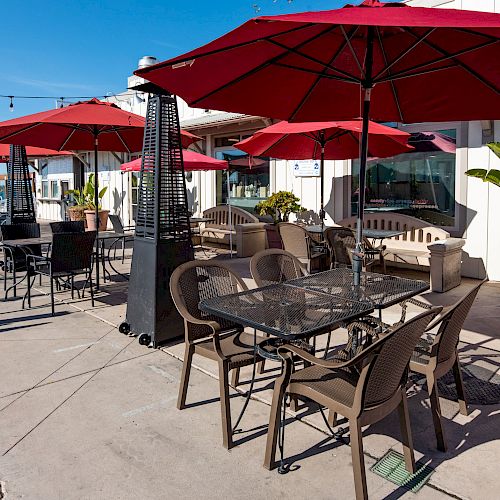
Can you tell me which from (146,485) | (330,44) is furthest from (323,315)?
(330,44)

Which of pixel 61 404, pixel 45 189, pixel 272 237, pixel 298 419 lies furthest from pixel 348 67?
pixel 45 189

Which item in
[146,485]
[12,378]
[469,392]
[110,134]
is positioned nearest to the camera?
[146,485]

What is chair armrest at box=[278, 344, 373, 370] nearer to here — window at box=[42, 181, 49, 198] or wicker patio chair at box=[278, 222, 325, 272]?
wicker patio chair at box=[278, 222, 325, 272]

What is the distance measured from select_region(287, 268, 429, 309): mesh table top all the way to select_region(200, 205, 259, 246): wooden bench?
20.9ft

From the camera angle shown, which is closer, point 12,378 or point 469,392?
point 469,392

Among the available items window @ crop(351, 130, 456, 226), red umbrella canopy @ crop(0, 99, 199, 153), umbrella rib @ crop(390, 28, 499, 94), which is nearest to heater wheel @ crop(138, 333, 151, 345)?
red umbrella canopy @ crop(0, 99, 199, 153)

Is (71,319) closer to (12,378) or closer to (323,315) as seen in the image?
(12,378)

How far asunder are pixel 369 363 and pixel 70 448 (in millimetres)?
1807

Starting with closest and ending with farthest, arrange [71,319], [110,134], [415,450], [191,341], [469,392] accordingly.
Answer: [415,450]
[191,341]
[469,392]
[71,319]
[110,134]

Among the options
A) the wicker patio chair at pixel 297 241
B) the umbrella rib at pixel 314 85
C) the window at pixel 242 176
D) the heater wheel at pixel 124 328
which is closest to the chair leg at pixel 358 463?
the umbrella rib at pixel 314 85

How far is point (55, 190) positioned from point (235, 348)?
20.1 m

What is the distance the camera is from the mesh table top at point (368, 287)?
3.02 metres

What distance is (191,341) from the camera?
10.5 ft

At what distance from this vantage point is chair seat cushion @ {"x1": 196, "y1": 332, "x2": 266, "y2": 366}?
2.94 metres
